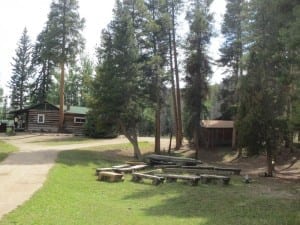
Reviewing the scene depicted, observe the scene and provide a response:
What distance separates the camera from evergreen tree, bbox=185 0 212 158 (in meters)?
38.2

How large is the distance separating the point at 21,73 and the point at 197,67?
46998 millimetres

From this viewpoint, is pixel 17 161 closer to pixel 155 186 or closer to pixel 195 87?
pixel 155 186

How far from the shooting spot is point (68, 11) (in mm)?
48938

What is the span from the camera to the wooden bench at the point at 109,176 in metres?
17.6

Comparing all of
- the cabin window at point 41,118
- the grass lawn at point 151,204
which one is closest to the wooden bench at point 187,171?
the grass lawn at point 151,204

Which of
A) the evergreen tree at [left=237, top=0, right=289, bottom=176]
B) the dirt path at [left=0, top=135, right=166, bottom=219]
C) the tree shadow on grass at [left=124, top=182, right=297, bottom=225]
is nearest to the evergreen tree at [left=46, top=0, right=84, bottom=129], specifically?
the dirt path at [left=0, top=135, right=166, bottom=219]

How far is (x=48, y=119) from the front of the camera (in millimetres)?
51125

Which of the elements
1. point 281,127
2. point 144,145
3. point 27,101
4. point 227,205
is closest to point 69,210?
point 227,205

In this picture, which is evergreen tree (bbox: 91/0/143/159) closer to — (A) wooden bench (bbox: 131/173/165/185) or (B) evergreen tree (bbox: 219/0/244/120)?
(A) wooden bench (bbox: 131/173/165/185)

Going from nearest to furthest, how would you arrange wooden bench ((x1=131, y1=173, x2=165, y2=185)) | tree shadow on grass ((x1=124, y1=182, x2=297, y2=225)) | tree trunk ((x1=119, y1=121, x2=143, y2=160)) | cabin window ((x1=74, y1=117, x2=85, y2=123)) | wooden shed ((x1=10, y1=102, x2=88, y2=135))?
tree shadow on grass ((x1=124, y1=182, x2=297, y2=225)), wooden bench ((x1=131, y1=173, x2=165, y2=185)), tree trunk ((x1=119, y1=121, x2=143, y2=160)), wooden shed ((x1=10, y1=102, x2=88, y2=135)), cabin window ((x1=74, y1=117, x2=85, y2=123))

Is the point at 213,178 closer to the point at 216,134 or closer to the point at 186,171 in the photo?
the point at 186,171

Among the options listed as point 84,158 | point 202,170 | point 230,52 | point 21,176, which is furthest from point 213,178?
point 230,52

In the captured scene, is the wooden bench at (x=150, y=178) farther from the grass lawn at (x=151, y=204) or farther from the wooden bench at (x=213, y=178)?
the wooden bench at (x=213, y=178)

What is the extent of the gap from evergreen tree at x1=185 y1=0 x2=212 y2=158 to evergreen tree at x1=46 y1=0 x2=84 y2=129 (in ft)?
52.3
